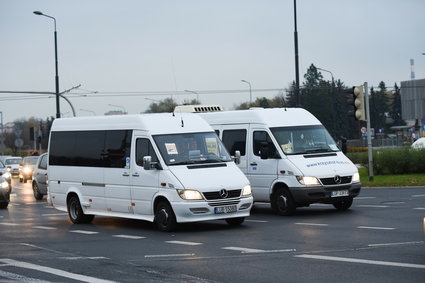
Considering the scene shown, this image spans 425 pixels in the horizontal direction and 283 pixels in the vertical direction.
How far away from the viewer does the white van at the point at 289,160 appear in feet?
64.0

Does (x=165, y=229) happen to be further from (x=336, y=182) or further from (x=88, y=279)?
Answer: (x=88, y=279)

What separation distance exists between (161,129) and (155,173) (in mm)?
1059

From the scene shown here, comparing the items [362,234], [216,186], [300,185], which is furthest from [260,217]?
[362,234]

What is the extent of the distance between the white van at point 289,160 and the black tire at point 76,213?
3.98m

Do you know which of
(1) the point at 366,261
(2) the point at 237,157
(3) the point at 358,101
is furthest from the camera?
(3) the point at 358,101

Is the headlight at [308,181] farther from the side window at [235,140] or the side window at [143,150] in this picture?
the side window at [143,150]

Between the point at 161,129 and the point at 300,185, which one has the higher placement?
the point at 161,129

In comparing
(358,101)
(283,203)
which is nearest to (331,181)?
(283,203)

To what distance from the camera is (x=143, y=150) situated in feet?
59.2

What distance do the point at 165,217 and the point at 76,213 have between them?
3.80 meters

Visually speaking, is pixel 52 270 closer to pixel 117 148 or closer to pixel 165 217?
pixel 165 217

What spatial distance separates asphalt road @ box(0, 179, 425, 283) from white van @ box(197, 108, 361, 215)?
0.49m

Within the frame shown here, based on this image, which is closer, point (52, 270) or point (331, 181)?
point (52, 270)

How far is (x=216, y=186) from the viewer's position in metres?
16.8
